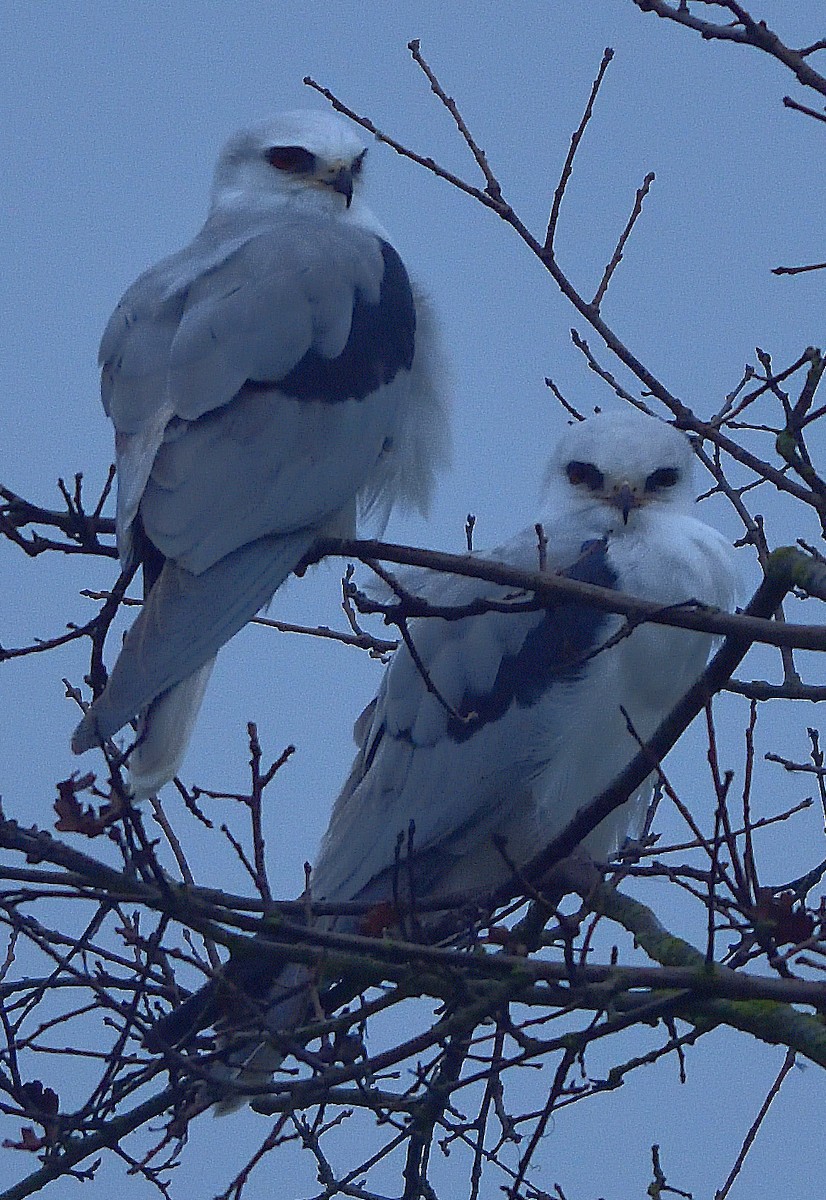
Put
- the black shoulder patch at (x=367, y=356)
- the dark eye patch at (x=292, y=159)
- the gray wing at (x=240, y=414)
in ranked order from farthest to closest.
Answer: the dark eye patch at (x=292, y=159) → the black shoulder patch at (x=367, y=356) → the gray wing at (x=240, y=414)

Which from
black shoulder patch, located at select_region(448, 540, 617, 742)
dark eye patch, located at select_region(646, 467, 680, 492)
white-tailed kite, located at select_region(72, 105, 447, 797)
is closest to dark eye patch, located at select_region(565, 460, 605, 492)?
dark eye patch, located at select_region(646, 467, 680, 492)

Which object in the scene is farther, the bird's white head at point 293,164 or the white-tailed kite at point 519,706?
the bird's white head at point 293,164

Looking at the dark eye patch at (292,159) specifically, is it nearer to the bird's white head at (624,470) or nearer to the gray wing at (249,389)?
the gray wing at (249,389)

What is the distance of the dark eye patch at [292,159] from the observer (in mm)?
5773

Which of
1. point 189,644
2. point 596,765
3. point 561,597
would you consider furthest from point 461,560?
point 596,765

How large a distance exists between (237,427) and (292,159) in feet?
5.65

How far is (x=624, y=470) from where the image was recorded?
16.4 ft

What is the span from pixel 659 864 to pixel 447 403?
5.99 ft

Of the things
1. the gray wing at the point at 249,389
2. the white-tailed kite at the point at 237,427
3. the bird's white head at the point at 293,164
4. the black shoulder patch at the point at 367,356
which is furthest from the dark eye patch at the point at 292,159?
the gray wing at the point at 249,389

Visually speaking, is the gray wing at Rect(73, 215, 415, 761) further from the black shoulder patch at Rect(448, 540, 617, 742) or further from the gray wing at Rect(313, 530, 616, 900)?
the black shoulder patch at Rect(448, 540, 617, 742)

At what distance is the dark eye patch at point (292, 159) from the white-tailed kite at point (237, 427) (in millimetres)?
590

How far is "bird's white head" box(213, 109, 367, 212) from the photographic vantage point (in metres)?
5.72

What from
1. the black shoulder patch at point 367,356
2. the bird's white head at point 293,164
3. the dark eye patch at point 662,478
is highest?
the bird's white head at point 293,164

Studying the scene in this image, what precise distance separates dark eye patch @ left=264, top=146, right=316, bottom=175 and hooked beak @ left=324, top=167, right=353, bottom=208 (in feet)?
0.31
